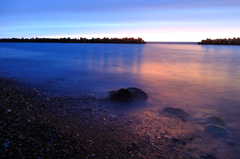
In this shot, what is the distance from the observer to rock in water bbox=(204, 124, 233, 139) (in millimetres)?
3986

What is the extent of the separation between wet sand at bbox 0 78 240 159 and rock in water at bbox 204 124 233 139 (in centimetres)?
15

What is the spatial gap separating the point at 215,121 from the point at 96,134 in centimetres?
279

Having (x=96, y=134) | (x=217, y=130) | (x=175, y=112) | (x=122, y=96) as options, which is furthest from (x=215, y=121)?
(x=96, y=134)

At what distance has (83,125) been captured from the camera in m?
4.11

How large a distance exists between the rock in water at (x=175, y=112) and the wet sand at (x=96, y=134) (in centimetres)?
27

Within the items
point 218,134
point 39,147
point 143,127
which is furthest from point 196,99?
point 39,147

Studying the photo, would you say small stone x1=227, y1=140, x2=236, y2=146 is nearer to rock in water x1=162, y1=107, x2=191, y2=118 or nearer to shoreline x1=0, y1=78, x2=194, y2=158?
shoreline x1=0, y1=78, x2=194, y2=158

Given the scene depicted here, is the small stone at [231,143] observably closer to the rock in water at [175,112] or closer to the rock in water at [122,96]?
the rock in water at [175,112]

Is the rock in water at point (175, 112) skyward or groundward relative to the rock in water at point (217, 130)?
skyward

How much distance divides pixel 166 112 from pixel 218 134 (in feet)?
4.55

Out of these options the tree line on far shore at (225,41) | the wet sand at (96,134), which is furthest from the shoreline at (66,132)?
the tree line on far shore at (225,41)

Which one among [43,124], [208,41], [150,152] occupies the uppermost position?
[208,41]

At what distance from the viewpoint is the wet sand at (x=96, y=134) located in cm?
293

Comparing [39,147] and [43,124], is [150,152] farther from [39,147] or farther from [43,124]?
[43,124]
